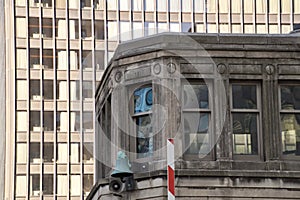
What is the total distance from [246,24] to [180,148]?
2972 inches

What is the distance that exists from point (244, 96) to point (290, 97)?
1.19 m

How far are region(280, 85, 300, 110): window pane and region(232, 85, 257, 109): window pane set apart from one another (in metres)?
0.72

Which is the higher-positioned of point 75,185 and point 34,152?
point 34,152

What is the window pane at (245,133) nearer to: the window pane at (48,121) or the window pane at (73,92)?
the window pane at (73,92)

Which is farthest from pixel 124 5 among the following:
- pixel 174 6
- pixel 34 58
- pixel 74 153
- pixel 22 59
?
pixel 74 153

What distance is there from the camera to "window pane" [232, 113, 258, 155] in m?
27.5

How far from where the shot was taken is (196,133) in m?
27.3

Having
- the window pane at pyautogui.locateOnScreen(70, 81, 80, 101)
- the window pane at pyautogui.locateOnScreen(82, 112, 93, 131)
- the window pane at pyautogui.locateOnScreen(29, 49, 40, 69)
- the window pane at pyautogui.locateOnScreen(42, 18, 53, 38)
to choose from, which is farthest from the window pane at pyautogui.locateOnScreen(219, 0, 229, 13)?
the window pane at pyautogui.locateOnScreen(29, 49, 40, 69)

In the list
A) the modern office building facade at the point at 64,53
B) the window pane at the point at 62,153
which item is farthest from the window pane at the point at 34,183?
the window pane at the point at 62,153

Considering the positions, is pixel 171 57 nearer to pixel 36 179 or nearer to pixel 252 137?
pixel 252 137

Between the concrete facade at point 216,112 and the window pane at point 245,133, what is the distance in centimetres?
3

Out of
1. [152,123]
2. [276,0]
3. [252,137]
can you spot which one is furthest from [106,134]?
[276,0]

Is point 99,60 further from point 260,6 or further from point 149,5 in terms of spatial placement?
point 260,6

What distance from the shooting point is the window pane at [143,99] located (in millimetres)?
27641
